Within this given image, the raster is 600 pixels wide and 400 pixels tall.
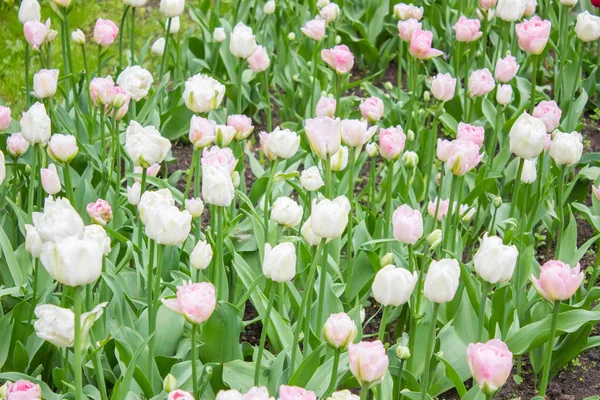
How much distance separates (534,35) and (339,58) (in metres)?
0.62

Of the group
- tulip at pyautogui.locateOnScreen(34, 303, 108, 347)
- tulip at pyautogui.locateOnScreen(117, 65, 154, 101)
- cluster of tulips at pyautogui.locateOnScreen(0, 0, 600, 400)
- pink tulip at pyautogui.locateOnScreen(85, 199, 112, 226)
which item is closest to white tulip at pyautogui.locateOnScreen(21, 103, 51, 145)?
cluster of tulips at pyautogui.locateOnScreen(0, 0, 600, 400)

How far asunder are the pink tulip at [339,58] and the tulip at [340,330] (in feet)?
4.34

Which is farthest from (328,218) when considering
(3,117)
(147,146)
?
(3,117)

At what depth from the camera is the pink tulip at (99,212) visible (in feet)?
7.55

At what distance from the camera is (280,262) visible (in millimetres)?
1727

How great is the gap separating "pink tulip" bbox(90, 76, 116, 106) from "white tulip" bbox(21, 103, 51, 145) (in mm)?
295

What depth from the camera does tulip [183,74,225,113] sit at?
2.37 m

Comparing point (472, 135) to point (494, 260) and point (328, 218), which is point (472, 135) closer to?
point (494, 260)

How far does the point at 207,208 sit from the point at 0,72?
1.63 meters

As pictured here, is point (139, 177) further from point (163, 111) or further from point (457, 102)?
point (457, 102)

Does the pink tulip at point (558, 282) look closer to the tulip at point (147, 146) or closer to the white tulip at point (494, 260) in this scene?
the white tulip at point (494, 260)

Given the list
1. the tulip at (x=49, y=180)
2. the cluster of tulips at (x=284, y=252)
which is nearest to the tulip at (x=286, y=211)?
the cluster of tulips at (x=284, y=252)

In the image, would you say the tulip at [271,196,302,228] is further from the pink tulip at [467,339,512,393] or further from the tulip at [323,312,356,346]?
the pink tulip at [467,339,512,393]

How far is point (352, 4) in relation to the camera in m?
4.64
